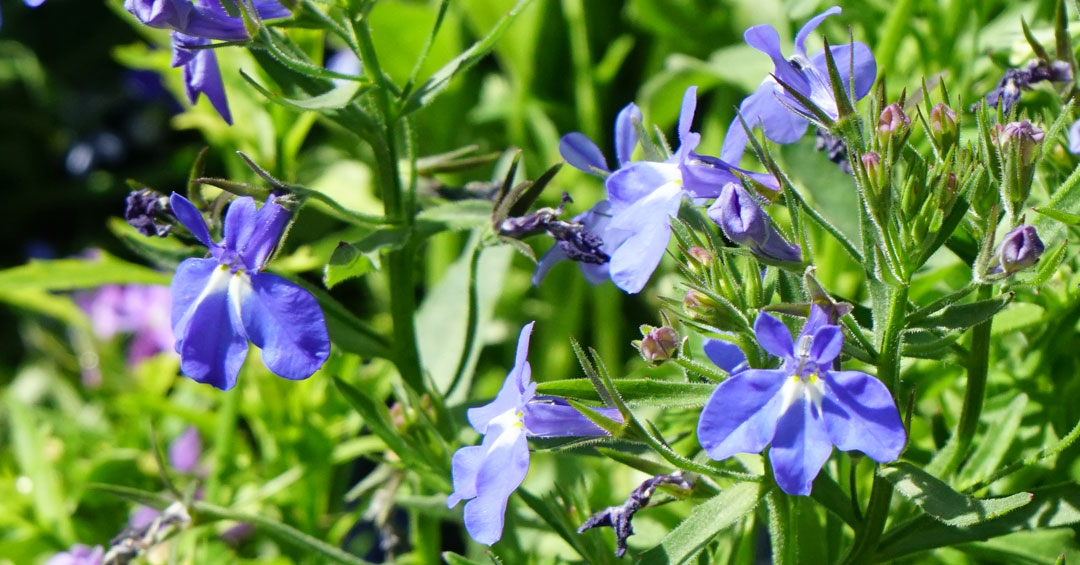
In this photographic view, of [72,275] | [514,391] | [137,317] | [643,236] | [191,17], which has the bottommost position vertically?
[137,317]

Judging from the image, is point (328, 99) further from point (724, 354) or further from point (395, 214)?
point (724, 354)

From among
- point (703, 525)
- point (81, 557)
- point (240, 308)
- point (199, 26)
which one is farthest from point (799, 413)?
point (81, 557)

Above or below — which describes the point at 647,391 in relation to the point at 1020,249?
below

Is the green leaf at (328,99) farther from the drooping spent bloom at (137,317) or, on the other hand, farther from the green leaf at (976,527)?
the drooping spent bloom at (137,317)

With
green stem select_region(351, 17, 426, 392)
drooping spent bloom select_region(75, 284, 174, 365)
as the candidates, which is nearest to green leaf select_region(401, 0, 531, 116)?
green stem select_region(351, 17, 426, 392)

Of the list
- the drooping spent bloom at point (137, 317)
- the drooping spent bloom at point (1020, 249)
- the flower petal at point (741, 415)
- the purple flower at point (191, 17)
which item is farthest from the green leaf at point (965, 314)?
the drooping spent bloom at point (137, 317)

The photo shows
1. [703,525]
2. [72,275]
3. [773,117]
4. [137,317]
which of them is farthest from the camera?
[137,317]

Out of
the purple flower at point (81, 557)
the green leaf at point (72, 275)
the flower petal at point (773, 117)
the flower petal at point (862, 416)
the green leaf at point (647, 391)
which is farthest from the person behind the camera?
the green leaf at point (72, 275)
